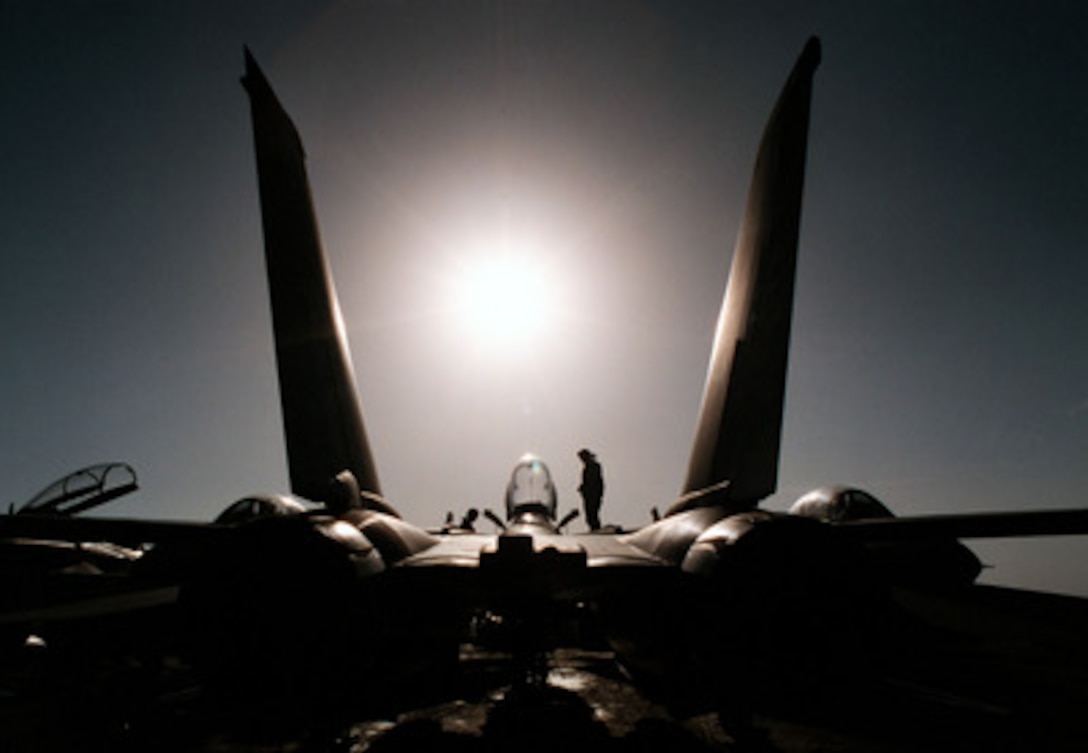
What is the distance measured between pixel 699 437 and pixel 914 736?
2.87 meters

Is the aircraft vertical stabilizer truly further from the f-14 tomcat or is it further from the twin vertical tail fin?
the twin vertical tail fin

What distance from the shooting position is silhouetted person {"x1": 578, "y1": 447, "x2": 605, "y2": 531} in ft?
37.7

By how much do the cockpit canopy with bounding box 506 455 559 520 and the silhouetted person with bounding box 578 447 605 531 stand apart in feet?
2.39

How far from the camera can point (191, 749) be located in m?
3.90

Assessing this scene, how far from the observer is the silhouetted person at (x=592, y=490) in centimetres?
1148

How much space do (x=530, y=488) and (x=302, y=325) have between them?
7.43 meters

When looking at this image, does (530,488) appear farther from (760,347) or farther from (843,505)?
(760,347)

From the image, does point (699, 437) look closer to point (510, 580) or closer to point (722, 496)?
point (722, 496)

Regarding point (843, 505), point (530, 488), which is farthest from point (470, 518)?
point (843, 505)

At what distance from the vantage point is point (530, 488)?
11.6m

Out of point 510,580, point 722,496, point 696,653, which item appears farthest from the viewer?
point 722,496

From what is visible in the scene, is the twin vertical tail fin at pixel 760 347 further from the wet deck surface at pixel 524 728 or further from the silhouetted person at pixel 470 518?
the silhouetted person at pixel 470 518

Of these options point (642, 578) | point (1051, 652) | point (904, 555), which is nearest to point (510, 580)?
point (642, 578)

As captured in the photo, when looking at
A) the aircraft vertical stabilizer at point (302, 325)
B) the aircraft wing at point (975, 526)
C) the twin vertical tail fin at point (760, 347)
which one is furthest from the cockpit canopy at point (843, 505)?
the aircraft vertical stabilizer at point (302, 325)
